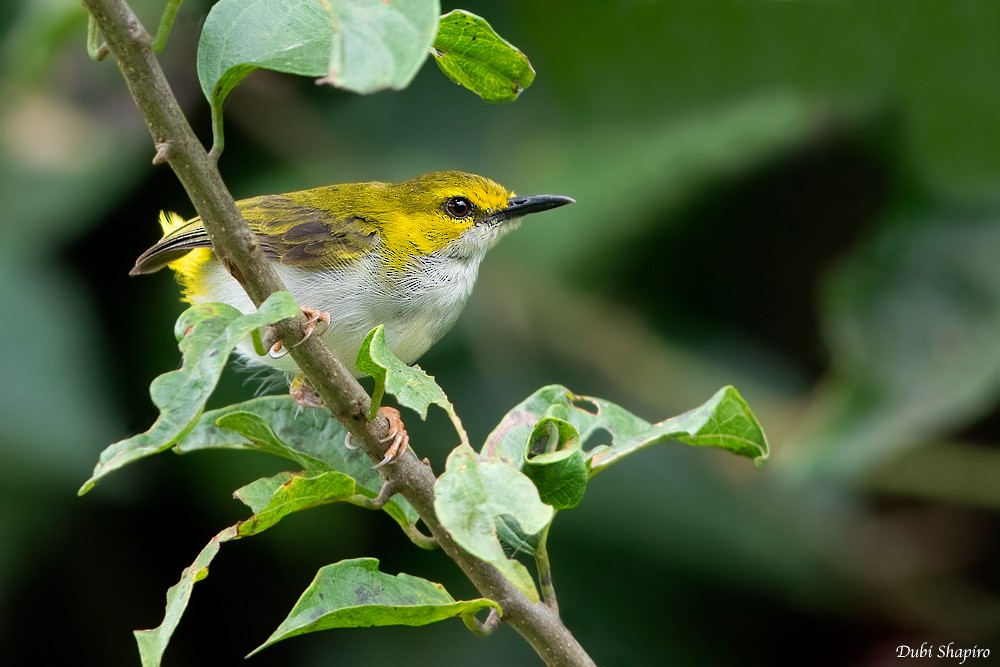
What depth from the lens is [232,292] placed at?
3.23 meters

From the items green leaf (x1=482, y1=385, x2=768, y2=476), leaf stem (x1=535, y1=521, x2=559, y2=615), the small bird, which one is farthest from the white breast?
leaf stem (x1=535, y1=521, x2=559, y2=615)

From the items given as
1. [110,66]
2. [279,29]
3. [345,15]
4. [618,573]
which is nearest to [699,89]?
[618,573]

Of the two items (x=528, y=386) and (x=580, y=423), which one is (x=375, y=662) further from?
(x=580, y=423)

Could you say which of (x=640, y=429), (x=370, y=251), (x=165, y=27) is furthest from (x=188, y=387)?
(x=370, y=251)

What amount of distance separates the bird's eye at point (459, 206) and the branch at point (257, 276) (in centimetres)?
199

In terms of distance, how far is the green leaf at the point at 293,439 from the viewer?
76.5 inches

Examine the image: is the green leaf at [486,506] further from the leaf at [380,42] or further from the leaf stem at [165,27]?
the leaf stem at [165,27]

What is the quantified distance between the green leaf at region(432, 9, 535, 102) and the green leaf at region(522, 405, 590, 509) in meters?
0.58

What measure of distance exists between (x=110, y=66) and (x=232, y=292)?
1403mm

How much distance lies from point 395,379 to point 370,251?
1731 millimetres

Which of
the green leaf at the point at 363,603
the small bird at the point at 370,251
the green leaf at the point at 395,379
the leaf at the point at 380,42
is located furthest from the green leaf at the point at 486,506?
the small bird at the point at 370,251

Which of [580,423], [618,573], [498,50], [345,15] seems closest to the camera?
[345,15]

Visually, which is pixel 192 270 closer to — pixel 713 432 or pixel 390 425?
pixel 390 425

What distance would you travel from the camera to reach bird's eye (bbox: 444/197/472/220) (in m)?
3.73
